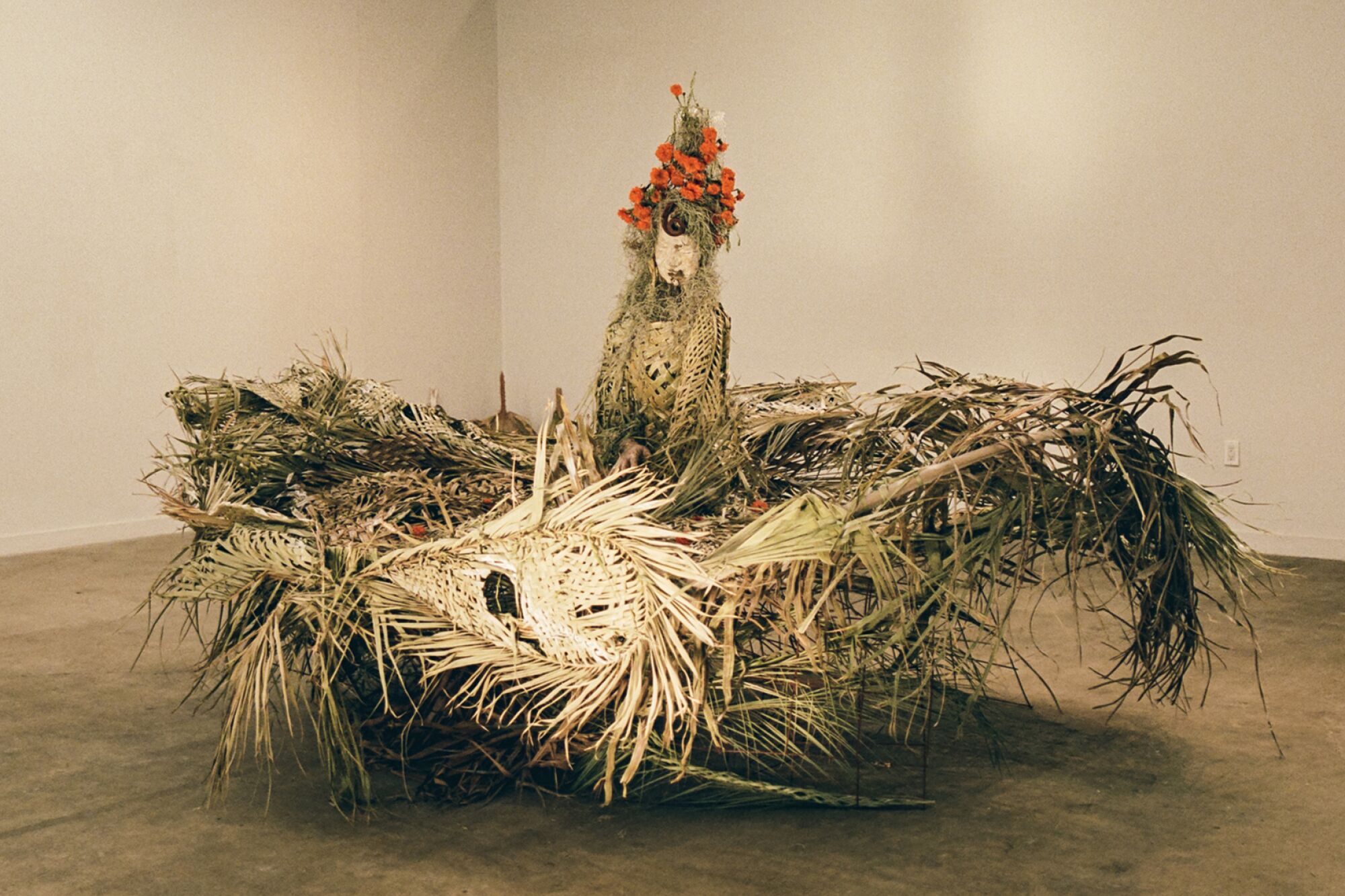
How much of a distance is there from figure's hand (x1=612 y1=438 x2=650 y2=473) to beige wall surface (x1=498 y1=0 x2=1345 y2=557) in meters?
1.82

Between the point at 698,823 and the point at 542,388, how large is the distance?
4902 millimetres

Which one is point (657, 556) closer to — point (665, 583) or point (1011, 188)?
point (665, 583)

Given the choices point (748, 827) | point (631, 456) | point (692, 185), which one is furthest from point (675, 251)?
point (748, 827)

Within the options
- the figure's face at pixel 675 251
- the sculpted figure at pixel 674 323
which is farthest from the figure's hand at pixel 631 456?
the figure's face at pixel 675 251

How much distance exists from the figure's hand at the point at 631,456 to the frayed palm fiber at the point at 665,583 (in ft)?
0.12

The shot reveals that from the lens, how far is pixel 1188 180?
4.56 m

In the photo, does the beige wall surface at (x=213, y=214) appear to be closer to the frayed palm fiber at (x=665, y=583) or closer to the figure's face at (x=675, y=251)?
the frayed palm fiber at (x=665, y=583)

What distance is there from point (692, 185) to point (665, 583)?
0.87 metres

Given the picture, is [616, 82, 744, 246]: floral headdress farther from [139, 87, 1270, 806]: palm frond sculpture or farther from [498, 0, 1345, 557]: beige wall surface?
[498, 0, 1345, 557]: beige wall surface

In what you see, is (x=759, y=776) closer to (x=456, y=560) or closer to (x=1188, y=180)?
(x=456, y=560)

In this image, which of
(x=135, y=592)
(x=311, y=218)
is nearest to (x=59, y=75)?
(x=311, y=218)

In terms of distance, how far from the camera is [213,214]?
5219mm

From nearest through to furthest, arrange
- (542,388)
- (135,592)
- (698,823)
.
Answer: (698,823)
(135,592)
(542,388)

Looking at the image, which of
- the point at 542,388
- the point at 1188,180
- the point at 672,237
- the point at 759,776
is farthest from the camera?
the point at 542,388
